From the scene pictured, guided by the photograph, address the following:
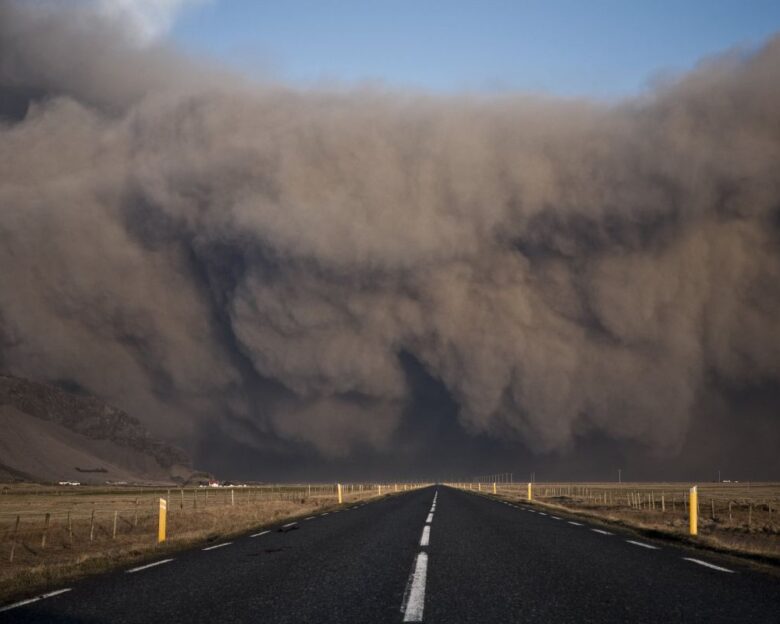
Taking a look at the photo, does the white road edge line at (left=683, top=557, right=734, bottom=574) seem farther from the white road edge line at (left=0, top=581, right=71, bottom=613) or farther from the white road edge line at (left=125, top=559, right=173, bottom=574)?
the white road edge line at (left=0, top=581, right=71, bottom=613)

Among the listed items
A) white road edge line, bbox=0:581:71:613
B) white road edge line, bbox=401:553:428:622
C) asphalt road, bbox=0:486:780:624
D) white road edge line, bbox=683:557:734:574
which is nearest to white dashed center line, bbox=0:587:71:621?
white road edge line, bbox=0:581:71:613

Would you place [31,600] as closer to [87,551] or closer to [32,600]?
[32,600]

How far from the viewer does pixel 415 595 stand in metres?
7.57

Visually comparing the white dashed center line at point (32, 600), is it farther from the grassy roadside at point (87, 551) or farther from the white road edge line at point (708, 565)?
the white road edge line at point (708, 565)

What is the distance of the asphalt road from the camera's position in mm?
6727

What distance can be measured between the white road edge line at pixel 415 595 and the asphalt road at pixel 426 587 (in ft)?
0.05

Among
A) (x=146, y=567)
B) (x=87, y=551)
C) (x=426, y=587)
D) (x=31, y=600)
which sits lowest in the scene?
(x=87, y=551)

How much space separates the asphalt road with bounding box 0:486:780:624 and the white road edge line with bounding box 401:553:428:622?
1 cm

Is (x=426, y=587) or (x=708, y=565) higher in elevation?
(x=426, y=587)

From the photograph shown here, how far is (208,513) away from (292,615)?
91.0ft

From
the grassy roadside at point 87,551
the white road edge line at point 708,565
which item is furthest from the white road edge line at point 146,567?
the white road edge line at point 708,565

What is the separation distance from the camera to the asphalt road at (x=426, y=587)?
6.73m

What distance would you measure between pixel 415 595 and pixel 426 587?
1.92 feet

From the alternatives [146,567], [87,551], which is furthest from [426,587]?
[87,551]
